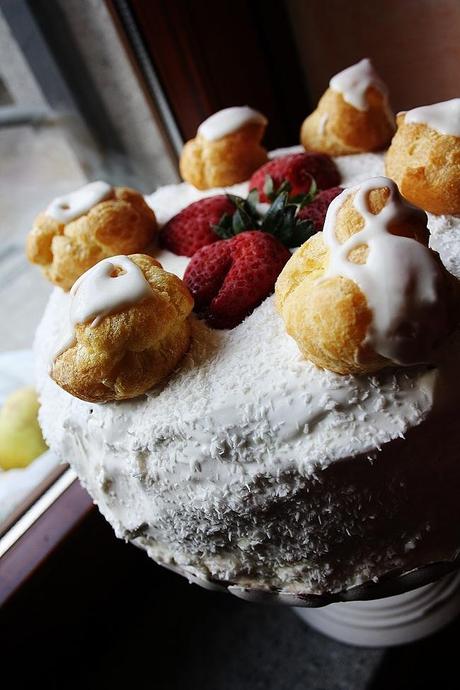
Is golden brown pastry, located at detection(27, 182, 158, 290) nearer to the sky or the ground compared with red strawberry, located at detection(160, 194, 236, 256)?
nearer to the sky

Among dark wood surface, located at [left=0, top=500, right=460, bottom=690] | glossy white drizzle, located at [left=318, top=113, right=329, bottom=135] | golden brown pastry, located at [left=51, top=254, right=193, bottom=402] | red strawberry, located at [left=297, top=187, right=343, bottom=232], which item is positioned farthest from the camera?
dark wood surface, located at [left=0, top=500, right=460, bottom=690]

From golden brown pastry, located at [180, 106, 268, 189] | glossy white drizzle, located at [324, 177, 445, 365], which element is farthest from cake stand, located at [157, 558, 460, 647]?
golden brown pastry, located at [180, 106, 268, 189]

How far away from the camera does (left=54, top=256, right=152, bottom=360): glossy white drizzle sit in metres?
0.88

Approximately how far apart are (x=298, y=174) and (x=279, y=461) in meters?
0.58

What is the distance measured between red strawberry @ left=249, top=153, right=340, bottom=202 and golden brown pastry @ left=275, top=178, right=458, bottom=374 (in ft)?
1.27

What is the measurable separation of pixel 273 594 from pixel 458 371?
43 centimetres

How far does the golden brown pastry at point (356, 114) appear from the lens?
1.22 metres

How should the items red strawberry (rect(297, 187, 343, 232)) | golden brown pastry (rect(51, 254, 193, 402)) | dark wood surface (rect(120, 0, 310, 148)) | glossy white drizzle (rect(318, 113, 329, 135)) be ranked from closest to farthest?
golden brown pastry (rect(51, 254, 193, 402))
red strawberry (rect(297, 187, 343, 232))
glossy white drizzle (rect(318, 113, 329, 135))
dark wood surface (rect(120, 0, 310, 148))

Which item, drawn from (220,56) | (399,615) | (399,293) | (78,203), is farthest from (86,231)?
(399,615)

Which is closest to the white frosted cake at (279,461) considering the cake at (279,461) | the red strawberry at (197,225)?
the cake at (279,461)

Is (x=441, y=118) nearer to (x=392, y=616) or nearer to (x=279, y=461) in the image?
(x=279, y=461)

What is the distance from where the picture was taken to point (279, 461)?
2.71 feet

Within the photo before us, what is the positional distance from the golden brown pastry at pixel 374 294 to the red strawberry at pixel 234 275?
0.54ft

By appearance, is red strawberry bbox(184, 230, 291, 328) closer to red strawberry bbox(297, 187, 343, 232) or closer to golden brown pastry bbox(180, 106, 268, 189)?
red strawberry bbox(297, 187, 343, 232)
